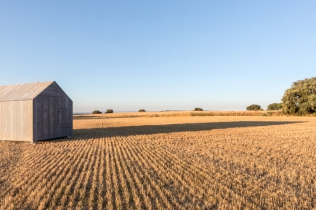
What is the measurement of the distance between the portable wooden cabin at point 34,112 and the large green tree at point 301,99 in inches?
2165

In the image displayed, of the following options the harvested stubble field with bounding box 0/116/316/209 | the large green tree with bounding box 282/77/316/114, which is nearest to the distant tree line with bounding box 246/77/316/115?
the large green tree with bounding box 282/77/316/114

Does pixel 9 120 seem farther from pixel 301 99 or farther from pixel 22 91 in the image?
pixel 301 99

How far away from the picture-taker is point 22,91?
18891mm

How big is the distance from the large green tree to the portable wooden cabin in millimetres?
54990

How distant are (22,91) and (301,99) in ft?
196

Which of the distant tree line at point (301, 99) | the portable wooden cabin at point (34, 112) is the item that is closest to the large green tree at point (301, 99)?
the distant tree line at point (301, 99)

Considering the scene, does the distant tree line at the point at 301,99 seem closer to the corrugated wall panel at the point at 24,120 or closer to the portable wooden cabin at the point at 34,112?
the portable wooden cabin at the point at 34,112

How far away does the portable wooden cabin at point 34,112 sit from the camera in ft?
55.9

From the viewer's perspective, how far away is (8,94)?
1925 cm

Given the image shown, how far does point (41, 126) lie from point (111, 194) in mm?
13558

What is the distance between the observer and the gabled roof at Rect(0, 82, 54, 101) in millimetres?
17719

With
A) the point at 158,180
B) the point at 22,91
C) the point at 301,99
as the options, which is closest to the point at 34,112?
the point at 22,91

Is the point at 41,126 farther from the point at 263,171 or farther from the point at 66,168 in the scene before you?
the point at 263,171

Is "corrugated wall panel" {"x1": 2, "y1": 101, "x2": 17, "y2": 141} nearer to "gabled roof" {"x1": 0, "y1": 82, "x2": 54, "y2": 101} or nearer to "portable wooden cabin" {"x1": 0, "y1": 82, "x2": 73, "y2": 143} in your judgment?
"portable wooden cabin" {"x1": 0, "y1": 82, "x2": 73, "y2": 143}
